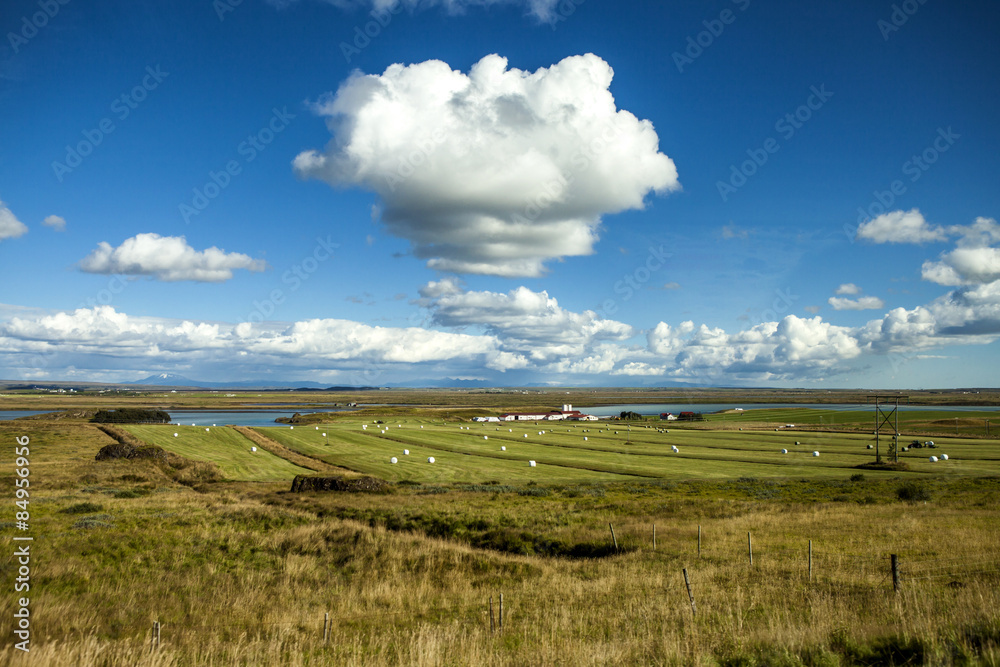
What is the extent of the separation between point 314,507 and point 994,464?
69.5m

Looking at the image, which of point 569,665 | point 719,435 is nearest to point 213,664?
point 569,665

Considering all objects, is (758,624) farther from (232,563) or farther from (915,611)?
(232,563)

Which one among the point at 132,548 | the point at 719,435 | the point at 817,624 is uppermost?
the point at 817,624

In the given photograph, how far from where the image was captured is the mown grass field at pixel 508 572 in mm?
10508

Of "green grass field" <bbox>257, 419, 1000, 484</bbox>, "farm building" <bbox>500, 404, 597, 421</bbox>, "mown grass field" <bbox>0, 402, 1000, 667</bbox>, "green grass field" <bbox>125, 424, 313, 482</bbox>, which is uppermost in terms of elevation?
"mown grass field" <bbox>0, 402, 1000, 667</bbox>

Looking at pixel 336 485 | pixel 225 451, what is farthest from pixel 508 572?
pixel 225 451

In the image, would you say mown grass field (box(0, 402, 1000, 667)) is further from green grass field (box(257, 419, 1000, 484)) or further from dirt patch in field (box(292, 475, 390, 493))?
green grass field (box(257, 419, 1000, 484))

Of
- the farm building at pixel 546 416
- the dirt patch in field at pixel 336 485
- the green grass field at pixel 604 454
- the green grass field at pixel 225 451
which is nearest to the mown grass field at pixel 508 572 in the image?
the dirt patch in field at pixel 336 485

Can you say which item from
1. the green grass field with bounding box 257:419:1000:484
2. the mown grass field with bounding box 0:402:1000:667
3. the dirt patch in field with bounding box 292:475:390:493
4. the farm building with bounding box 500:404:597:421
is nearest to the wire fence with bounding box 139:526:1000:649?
the mown grass field with bounding box 0:402:1000:667

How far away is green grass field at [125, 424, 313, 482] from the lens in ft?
173

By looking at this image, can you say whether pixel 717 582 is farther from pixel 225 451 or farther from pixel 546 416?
pixel 546 416

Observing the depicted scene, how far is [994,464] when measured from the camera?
57.4 m

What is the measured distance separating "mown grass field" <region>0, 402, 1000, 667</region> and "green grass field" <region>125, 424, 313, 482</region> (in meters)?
4.73

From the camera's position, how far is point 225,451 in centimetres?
6519
